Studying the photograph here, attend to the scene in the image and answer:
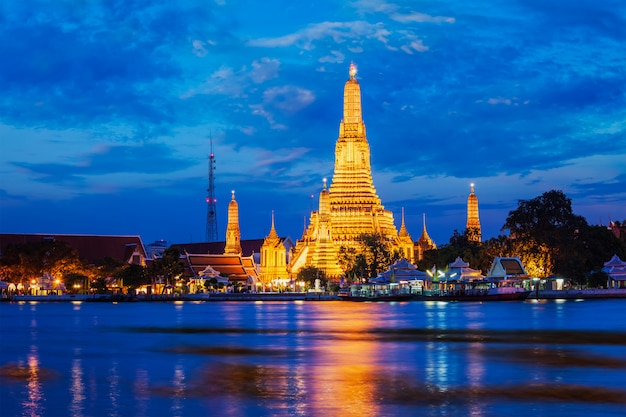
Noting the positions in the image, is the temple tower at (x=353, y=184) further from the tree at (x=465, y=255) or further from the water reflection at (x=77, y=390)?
the water reflection at (x=77, y=390)

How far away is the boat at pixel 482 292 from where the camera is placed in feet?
273

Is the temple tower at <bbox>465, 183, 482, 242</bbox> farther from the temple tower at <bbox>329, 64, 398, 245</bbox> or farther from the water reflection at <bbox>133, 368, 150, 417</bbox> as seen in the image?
the water reflection at <bbox>133, 368, 150, 417</bbox>

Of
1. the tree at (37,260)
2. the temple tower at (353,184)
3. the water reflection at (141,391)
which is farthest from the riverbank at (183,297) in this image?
the water reflection at (141,391)

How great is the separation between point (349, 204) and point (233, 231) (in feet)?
84.4

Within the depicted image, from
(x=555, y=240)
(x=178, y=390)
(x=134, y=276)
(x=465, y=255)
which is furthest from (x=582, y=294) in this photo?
(x=178, y=390)

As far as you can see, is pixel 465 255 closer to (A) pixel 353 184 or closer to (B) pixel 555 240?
(B) pixel 555 240

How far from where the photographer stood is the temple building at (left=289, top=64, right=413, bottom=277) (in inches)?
4186

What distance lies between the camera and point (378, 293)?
9144 cm

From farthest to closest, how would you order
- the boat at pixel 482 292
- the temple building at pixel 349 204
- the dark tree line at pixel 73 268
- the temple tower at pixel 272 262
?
the temple tower at pixel 272 262 < the temple building at pixel 349 204 < the dark tree line at pixel 73 268 < the boat at pixel 482 292

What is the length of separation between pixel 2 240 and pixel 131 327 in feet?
193

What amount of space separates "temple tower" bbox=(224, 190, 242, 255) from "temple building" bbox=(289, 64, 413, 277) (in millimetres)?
17056

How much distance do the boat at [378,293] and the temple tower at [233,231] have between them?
1455 inches

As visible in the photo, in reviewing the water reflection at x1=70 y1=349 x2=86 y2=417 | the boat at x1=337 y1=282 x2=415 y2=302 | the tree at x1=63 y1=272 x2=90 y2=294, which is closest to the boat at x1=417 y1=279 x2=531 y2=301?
the boat at x1=337 y1=282 x2=415 y2=302

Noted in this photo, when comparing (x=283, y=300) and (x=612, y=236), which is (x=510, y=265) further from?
(x=283, y=300)
